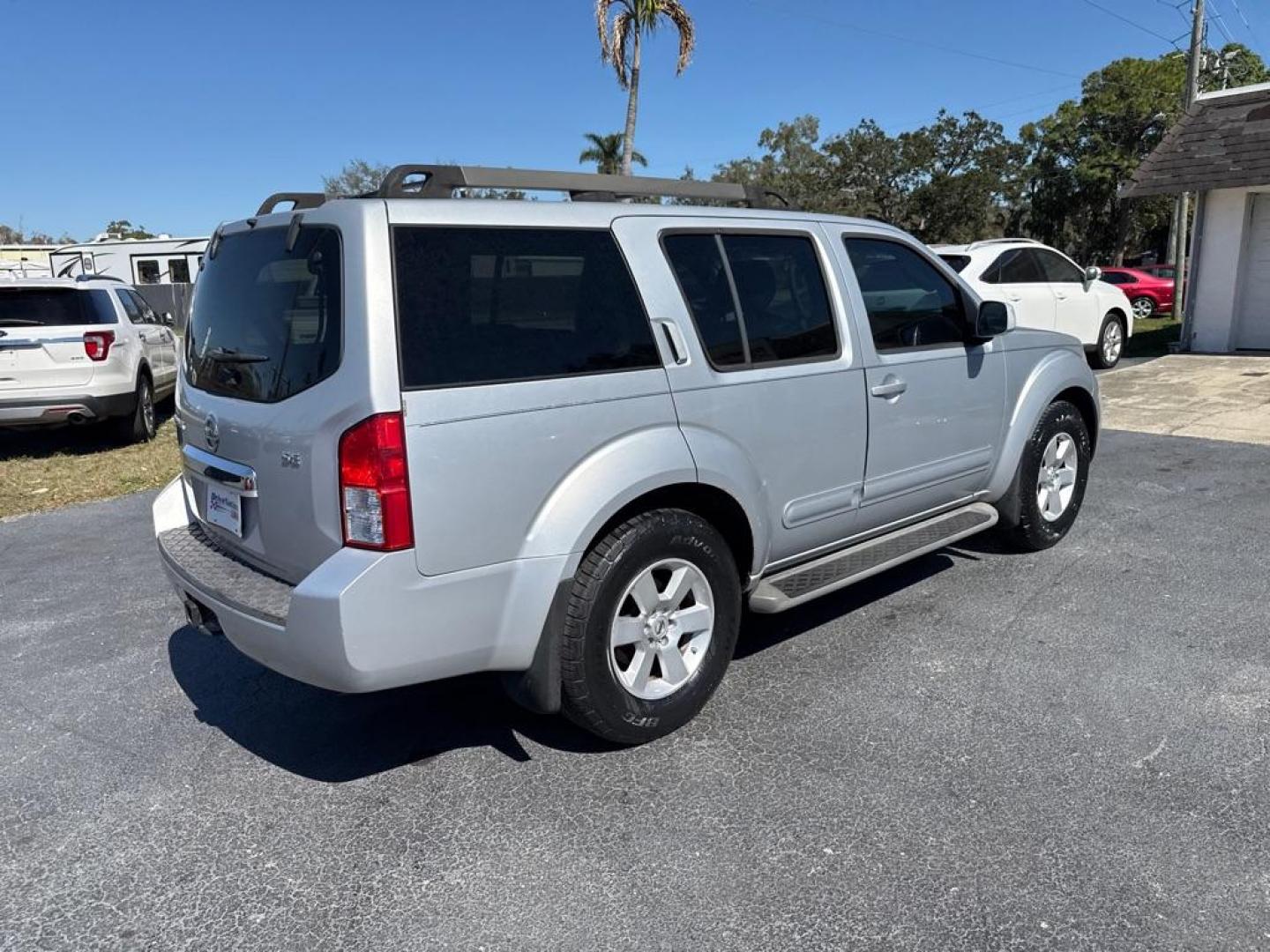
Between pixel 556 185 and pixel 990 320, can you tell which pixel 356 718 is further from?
pixel 990 320

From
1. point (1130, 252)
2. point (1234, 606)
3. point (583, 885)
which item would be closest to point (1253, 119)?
point (1234, 606)

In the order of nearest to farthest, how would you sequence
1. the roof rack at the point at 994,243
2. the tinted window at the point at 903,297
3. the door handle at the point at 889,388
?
the door handle at the point at 889,388 → the tinted window at the point at 903,297 → the roof rack at the point at 994,243

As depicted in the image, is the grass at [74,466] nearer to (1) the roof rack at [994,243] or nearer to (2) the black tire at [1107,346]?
(1) the roof rack at [994,243]

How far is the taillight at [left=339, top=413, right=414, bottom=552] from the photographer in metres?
2.71

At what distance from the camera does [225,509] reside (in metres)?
3.34

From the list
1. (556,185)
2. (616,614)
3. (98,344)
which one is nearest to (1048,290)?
(556,185)

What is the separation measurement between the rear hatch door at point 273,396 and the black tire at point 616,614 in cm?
80

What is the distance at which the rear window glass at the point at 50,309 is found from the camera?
8.65 meters

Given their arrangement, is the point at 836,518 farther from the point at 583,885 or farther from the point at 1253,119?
the point at 1253,119

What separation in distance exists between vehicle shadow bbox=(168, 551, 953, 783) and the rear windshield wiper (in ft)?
4.67

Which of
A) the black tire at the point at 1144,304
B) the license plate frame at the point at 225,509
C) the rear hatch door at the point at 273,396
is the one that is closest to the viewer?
the rear hatch door at the point at 273,396

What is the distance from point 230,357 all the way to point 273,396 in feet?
1.37

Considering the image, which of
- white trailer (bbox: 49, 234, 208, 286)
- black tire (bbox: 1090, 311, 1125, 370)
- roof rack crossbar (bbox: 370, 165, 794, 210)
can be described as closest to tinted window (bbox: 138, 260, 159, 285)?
white trailer (bbox: 49, 234, 208, 286)

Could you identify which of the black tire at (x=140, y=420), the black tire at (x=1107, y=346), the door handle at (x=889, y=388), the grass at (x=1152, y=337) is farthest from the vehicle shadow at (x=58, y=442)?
the grass at (x=1152, y=337)
